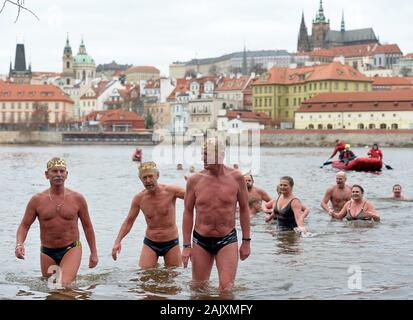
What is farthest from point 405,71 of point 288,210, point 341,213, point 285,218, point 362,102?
point 288,210

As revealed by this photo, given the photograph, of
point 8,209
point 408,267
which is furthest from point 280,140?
point 408,267

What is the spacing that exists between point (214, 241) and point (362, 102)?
117 metres

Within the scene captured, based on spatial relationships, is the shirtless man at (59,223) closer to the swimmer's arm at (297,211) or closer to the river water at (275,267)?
the river water at (275,267)

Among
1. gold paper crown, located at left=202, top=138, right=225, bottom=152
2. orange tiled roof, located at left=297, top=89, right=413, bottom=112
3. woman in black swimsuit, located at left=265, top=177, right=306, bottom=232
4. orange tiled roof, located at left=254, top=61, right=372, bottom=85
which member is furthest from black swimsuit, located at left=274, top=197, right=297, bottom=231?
orange tiled roof, located at left=254, top=61, right=372, bottom=85

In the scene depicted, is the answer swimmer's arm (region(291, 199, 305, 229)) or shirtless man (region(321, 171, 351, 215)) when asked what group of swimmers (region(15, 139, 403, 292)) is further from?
shirtless man (region(321, 171, 351, 215))

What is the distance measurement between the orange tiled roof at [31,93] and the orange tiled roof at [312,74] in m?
38.7

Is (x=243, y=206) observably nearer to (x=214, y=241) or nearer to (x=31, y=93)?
(x=214, y=241)

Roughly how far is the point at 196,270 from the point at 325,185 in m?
26.8

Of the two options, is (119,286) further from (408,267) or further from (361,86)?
(361,86)

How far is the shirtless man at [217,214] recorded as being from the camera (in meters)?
9.00

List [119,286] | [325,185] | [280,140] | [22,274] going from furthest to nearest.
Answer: [280,140] → [325,185] → [22,274] → [119,286]

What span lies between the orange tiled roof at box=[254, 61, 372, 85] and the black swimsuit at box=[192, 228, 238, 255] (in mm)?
134879

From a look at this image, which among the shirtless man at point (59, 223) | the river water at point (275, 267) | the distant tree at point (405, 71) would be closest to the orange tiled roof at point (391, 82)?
the distant tree at point (405, 71)

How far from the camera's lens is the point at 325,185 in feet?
118
